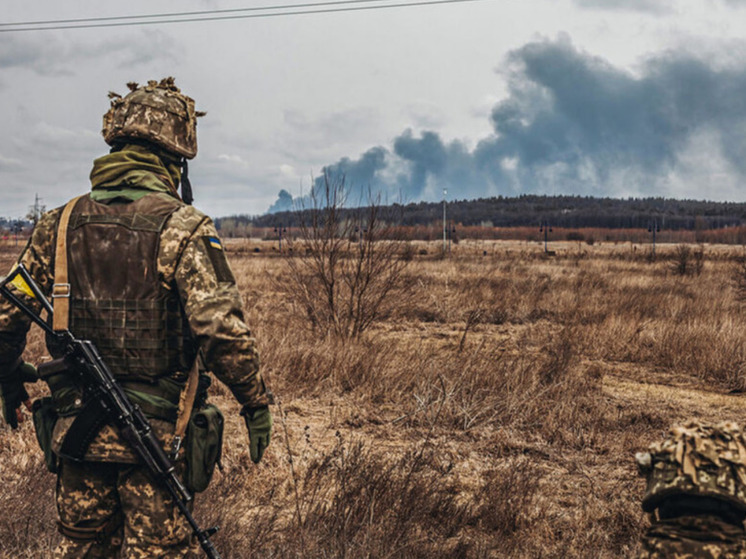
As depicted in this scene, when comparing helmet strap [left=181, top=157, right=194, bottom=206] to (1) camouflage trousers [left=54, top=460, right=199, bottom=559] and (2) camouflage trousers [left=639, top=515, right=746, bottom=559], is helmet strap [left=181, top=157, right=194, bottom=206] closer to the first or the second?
(1) camouflage trousers [left=54, top=460, right=199, bottom=559]

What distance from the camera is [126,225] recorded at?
2.12m

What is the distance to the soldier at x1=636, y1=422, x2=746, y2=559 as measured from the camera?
87cm

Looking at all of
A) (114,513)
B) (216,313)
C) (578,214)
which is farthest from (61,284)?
(578,214)

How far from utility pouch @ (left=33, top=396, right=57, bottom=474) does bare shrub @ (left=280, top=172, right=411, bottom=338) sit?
5.10 meters

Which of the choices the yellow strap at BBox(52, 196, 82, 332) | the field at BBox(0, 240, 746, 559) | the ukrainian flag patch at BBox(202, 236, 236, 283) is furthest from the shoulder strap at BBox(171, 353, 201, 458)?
the field at BBox(0, 240, 746, 559)

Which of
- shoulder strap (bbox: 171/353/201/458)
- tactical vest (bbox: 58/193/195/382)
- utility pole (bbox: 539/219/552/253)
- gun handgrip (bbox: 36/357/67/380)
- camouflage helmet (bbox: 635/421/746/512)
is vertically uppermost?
utility pole (bbox: 539/219/552/253)

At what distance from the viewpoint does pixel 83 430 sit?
6.79 feet

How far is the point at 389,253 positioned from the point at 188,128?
5.06 meters

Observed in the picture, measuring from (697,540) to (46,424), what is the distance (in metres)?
2.14

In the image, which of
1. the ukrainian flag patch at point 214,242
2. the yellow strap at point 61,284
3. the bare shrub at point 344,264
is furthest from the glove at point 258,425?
the bare shrub at point 344,264

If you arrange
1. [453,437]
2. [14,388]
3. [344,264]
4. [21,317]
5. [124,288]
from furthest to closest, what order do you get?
[344,264], [453,437], [14,388], [21,317], [124,288]

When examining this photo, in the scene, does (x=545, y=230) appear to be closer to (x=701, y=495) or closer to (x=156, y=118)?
(x=156, y=118)

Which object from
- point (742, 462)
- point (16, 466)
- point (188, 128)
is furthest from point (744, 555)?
point (16, 466)

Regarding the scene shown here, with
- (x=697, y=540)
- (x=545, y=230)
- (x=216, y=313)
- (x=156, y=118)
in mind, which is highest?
(x=545, y=230)
